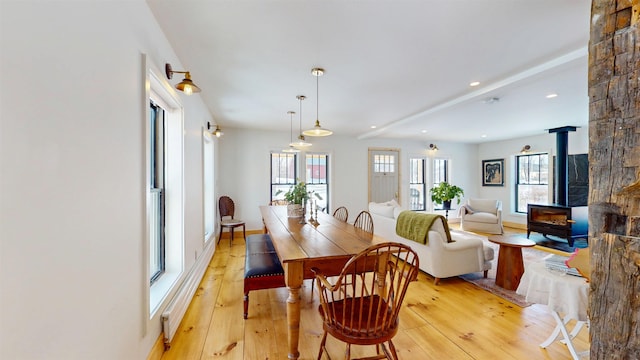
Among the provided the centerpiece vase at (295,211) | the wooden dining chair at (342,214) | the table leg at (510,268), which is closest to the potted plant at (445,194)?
the table leg at (510,268)

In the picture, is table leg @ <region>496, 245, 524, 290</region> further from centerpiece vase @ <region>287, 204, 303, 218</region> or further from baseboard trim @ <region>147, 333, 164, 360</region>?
baseboard trim @ <region>147, 333, 164, 360</region>

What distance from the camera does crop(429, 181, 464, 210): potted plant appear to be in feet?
23.6

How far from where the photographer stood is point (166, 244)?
2.59 meters

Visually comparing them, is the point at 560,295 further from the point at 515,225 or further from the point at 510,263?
the point at 515,225

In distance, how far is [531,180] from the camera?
7012 mm

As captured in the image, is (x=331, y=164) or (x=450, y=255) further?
(x=331, y=164)

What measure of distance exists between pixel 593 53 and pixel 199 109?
12.5ft

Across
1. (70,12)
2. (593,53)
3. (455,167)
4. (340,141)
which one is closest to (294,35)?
(70,12)

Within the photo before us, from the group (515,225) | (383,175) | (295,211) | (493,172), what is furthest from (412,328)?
(493,172)

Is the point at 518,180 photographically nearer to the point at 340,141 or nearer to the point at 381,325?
the point at 340,141

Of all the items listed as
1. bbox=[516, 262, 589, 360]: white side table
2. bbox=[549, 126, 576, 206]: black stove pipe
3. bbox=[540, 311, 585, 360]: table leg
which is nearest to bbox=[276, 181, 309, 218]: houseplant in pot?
bbox=[516, 262, 589, 360]: white side table

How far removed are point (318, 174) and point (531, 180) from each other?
224 inches

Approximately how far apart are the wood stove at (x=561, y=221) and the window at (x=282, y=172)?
18.0 ft

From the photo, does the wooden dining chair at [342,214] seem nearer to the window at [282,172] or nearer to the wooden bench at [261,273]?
the wooden bench at [261,273]
